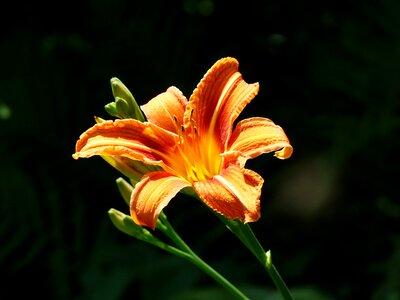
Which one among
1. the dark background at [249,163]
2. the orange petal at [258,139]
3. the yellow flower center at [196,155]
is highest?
the orange petal at [258,139]

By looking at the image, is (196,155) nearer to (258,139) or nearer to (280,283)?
(258,139)

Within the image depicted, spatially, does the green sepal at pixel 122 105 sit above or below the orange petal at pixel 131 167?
above

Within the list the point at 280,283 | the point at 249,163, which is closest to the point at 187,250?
the point at 280,283

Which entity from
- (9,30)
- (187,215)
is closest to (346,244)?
(187,215)

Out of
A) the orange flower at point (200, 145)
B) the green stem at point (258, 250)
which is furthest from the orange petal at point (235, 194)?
the green stem at point (258, 250)

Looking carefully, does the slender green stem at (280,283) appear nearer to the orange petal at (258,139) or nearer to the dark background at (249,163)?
the orange petal at (258,139)

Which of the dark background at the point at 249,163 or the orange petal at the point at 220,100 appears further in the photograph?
the dark background at the point at 249,163

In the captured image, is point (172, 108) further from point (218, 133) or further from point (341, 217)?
point (341, 217)
